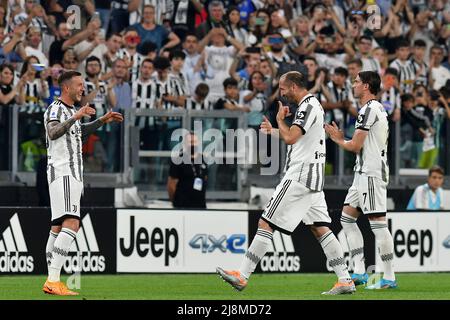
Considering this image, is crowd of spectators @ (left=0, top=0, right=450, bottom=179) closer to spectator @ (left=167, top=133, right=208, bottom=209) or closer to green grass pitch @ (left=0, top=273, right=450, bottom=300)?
spectator @ (left=167, top=133, right=208, bottom=209)

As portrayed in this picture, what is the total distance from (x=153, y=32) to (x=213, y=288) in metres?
7.71

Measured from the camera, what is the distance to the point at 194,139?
1953 centimetres

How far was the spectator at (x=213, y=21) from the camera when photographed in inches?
872

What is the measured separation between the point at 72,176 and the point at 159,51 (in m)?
8.28

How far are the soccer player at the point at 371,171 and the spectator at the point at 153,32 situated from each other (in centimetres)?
757

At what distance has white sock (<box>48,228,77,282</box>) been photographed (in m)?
13.3

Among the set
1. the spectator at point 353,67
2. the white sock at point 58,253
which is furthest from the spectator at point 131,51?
the white sock at point 58,253

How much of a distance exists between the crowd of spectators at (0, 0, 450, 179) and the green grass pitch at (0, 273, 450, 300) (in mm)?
3182

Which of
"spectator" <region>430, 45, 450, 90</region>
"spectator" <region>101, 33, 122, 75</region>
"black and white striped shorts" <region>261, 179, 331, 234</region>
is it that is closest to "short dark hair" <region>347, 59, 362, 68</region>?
"spectator" <region>430, 45, 450, 90</region>

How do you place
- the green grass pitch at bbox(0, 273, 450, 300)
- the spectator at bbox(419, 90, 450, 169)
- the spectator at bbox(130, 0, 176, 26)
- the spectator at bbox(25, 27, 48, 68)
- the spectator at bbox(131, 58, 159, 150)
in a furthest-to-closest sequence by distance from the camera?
the spectator at bbox(130, 0, 176, 26)
the spectator at bbox(419, 90, 450, 169)
the spectator at bbox(131, 58, 159, 150)
the spectator at bbox(25, 27, 48, 68)
the green grass pitch at bbox(0, 273, 450, 300)

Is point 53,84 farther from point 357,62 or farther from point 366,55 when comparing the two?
point 366,55
